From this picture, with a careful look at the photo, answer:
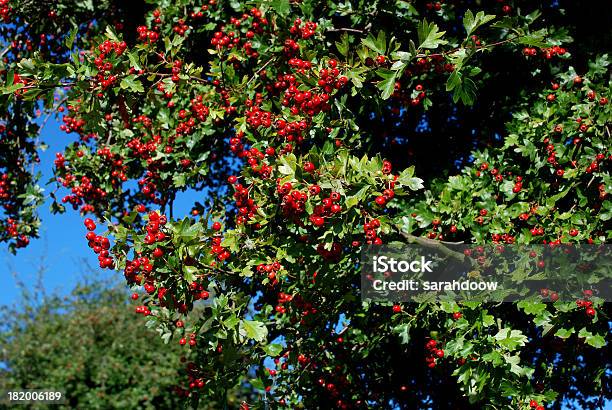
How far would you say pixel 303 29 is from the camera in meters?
5.40

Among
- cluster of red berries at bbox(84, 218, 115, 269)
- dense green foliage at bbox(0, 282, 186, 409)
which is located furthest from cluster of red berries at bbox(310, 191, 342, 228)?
dense green foliage at bbox(0, 282, 186, 409)

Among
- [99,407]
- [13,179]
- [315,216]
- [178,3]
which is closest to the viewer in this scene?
[315,216]

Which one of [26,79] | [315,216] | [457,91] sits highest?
[26,79]

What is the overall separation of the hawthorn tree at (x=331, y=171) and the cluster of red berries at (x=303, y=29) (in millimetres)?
19

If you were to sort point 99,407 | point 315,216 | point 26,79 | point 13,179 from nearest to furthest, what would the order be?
point 315,216 < point 26,79 < point 13,179 < point 99,407

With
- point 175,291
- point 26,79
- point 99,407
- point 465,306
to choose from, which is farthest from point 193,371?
point 99,407

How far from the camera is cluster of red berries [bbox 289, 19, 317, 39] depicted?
534 cm

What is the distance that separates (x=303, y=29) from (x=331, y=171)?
1.91 meters

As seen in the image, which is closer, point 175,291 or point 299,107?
point 175,291

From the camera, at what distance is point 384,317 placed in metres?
6.11

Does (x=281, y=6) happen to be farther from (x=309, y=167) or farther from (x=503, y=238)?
(x=503, y=238)

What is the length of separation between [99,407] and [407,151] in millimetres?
9941

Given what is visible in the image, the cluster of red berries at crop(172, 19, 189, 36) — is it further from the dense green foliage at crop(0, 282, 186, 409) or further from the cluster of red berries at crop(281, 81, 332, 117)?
the dense green foliage at crop(0, 282, 186, 409)

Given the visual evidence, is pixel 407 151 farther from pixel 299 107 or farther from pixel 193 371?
pixel 193 371
